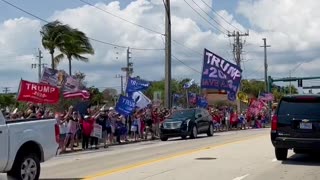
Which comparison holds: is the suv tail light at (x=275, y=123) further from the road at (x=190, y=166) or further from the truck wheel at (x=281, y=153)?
the road at (x=190, y=166)

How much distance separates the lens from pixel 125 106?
28.9m

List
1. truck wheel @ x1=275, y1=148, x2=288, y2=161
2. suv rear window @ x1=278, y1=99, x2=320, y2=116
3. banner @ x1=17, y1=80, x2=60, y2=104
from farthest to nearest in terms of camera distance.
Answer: banner @ x1=17, y1=80, x2=60, y2=104
truck wheel @ x1=275, y1=148, x2=288, y2=161
suv rear window @ x1=278, y1=99, x2=320, y2=116

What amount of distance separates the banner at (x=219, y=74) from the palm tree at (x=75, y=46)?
8.27 metres

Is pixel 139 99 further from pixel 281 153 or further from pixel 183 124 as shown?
pixel 281 153

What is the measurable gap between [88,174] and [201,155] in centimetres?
550

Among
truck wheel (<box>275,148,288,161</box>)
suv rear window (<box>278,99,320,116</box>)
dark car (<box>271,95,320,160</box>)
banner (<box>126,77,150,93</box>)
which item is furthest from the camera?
banner (<box>126,77,150,93</box>)

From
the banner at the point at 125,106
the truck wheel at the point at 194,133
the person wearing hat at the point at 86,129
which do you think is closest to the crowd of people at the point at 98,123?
the person wearing hat at the point at 86,129

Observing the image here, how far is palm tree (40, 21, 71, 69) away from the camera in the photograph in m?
39.1

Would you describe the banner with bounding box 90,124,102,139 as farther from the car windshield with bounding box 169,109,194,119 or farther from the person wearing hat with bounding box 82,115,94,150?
the car windshield with bounding box 169,109,194,119

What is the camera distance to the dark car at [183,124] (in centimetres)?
3000

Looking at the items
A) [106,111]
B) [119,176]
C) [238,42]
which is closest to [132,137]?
[106,111]

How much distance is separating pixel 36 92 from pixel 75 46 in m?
17.4

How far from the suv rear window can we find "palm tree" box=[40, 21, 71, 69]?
2555 centimetres

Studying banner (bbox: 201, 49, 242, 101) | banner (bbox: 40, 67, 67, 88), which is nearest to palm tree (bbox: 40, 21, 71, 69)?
banner (bbox: 201, 49, 242, 101)
